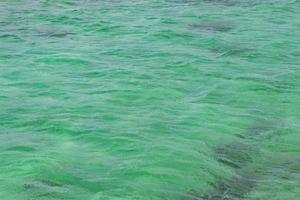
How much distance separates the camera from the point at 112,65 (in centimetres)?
1180

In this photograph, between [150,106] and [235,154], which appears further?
[150,106]

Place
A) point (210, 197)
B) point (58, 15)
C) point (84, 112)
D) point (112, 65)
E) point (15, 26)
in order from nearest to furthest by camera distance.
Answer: point (210, 197), point (84, 112), point (112, 65), point (15, 26), point (58, 15)

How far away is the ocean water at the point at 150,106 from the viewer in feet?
23.3

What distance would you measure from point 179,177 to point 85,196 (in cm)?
119

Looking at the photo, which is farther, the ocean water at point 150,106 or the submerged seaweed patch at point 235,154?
the submerged seaweed patch at point 235,154

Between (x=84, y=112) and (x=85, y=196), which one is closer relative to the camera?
(x=85, y=196)

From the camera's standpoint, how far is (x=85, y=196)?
22.1 ft

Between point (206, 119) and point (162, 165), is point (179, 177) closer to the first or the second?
point (162, 165)

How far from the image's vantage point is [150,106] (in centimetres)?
962

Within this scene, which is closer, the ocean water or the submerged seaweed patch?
the ocean water

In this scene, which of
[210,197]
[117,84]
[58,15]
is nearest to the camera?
[210,197]

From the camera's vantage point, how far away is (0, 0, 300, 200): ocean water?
23.3 feet

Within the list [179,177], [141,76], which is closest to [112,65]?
[141,76]

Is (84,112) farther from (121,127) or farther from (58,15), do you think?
(58,15)
